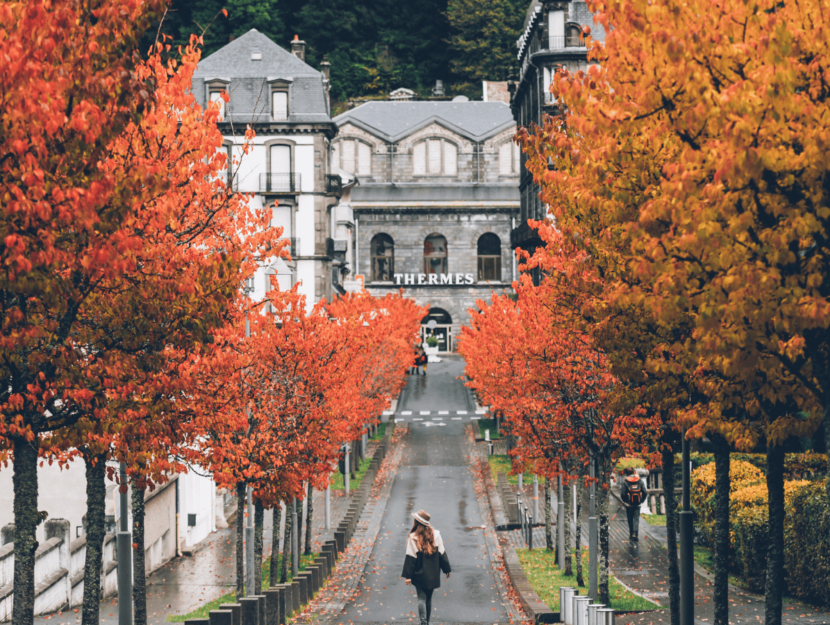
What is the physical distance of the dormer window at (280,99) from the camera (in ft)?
171

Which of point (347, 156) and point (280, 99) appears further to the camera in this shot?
point (347, 156)

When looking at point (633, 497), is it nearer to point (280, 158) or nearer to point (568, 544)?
point (568, 544)

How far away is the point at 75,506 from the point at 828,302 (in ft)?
66.8

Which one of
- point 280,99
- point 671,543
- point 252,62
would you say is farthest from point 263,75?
point 671,543

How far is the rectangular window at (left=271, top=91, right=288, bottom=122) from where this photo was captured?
172 feet

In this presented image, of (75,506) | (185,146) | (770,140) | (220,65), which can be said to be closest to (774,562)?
(770,140)

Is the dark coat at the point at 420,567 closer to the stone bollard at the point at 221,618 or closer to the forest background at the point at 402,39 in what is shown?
the stone bollard at the point at 221,618

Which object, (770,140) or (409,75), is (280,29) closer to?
(409,75)

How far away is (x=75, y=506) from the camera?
2436cm

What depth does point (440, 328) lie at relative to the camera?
80.9 m

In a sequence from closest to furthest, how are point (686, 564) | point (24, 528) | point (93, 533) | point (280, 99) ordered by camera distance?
point (24, 528) → point (686, 564) → point (93, 533) → point (280, 99)

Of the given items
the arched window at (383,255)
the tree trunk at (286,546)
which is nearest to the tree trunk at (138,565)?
the tree trunk at (286,546)

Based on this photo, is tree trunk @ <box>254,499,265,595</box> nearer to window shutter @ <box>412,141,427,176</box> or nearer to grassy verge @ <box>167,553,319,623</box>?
grassy verge @ <box>167,553,319,623</box>

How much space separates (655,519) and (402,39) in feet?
262
